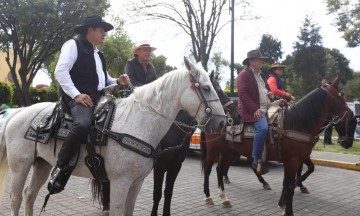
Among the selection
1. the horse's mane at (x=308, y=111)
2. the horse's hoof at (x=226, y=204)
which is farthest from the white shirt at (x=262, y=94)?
the horse's hoof at (x=226, y=204)

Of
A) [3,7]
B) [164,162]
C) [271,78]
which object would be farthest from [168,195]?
[3,7]

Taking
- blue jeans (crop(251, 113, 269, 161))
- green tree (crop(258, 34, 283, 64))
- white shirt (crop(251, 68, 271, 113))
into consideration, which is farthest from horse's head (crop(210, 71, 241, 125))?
green tree (crop(258, 34, 283, 64))

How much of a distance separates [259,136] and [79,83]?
3.25 m

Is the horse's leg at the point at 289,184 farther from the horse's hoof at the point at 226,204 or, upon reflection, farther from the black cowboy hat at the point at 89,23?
the black cowboy hat at the point at 89,23

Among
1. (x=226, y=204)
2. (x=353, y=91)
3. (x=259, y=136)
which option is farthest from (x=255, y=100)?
(x=353, y=91)

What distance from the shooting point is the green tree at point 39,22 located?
1950cm

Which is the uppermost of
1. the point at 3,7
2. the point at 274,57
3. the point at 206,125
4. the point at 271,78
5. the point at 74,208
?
the point at 274,57

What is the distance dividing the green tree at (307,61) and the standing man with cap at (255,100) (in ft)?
146

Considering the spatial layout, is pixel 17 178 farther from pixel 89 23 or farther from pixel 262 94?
pixel 262 94

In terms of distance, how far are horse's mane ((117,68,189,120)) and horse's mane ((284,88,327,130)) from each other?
2.99 metres

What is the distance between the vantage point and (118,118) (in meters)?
3.27

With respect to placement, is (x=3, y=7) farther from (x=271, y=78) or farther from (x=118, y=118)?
(x=118, y=118)

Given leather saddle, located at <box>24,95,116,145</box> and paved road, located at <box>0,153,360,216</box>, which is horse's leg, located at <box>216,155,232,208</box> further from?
leather saddle, located at <box>24,95,116,145</box>

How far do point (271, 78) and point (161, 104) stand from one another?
15.0 ft
